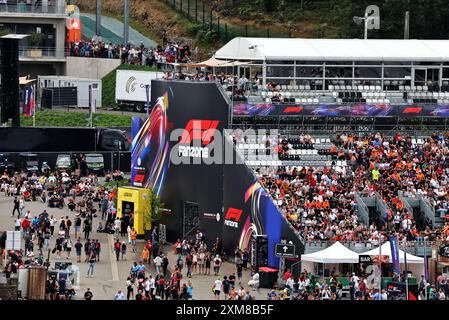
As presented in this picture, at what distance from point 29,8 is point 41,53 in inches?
119

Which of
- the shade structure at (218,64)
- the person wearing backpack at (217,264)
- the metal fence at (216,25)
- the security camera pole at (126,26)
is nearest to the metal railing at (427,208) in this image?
the person wearing backpack at (217,264)

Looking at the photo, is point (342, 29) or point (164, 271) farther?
point (342, 29)

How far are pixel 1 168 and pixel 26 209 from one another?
9.05 m

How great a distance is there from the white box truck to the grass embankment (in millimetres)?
1958

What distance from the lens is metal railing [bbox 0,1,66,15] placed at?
98750 mm

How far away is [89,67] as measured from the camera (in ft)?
321

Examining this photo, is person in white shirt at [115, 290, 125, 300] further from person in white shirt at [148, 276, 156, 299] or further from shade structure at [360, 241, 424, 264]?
shade structure at [360, 241, 424, 264]

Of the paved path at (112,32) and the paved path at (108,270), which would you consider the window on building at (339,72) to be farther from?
the paved path at (112,32)

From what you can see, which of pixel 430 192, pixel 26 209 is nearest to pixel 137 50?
pixel 26 209

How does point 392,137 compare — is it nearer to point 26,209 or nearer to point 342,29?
point 26,209

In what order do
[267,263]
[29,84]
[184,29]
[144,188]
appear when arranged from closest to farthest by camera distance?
[267,263]
[144,188]
[29,84]
[184,29]

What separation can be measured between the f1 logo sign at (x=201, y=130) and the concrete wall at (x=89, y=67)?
31309 millimetres

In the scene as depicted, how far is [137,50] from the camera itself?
95625mm

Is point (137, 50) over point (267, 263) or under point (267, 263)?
over
